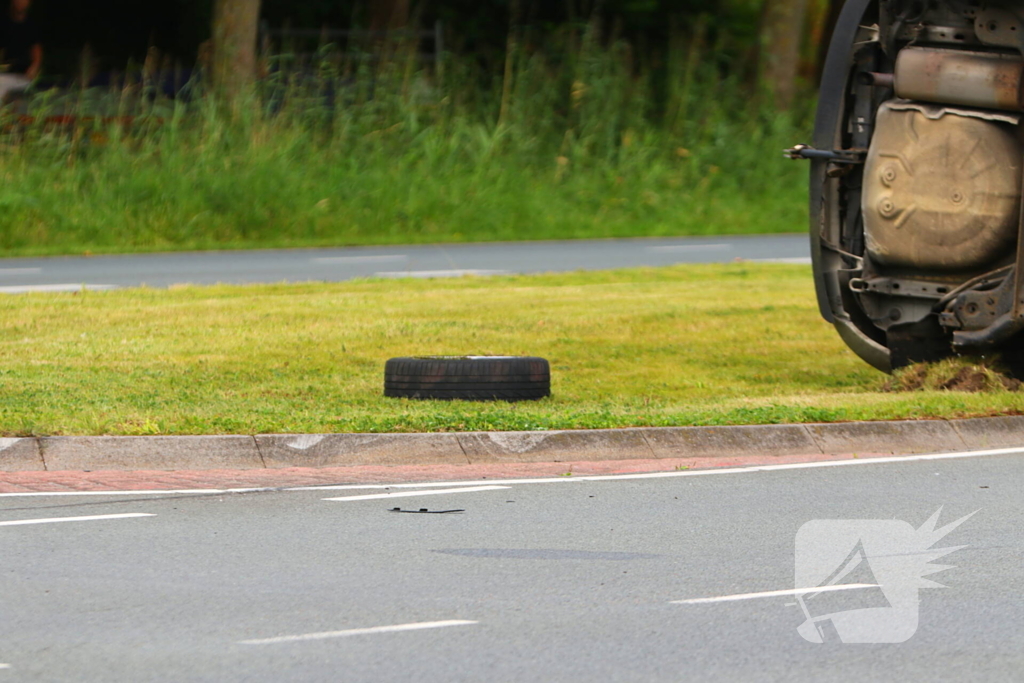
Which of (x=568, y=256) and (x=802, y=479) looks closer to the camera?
(x=802, y=479)

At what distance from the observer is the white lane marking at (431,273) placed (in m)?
19.2

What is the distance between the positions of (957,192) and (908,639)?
20.4 ft

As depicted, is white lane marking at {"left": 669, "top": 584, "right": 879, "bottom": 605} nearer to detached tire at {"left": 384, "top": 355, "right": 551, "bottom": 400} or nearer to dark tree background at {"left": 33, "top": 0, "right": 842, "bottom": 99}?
detached tire at {"left": 384, "top": 355, "right": 551, "bottom": 400}

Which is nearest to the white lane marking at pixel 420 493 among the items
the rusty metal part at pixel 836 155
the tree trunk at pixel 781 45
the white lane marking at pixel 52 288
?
the rusty metal part at pixel 836 155

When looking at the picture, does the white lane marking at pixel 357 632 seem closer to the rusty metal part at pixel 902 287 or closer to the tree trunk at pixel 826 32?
the rusty metal part at pixel 902 287

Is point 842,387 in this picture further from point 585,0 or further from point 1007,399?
point 585,0

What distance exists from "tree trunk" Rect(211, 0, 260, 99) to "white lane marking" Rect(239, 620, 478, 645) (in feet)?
75.4

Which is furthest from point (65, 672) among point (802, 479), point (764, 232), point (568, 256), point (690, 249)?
point (764, 232)

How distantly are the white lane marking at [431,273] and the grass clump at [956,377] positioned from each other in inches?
300

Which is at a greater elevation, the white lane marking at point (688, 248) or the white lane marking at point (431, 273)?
the white lane marking at point (431, 273)

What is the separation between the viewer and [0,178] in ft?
80.2

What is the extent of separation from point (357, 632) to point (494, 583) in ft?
2.88

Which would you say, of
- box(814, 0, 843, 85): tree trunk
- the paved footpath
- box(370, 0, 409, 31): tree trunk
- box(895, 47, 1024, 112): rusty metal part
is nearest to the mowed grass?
the paved footpath

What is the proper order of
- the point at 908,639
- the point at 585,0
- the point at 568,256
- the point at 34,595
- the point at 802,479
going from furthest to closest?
1. the point at 585,0
2. the point at 568,256
3. the point at 802,479
4. the point at 34,595
5. the point at 908,639
